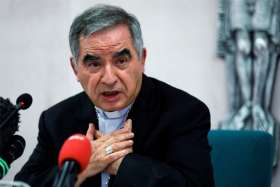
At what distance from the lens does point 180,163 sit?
158 cm

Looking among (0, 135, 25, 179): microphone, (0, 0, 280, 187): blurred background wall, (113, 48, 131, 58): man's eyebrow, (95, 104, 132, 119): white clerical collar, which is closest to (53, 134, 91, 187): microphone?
(0, 135, 25, 179): microphone

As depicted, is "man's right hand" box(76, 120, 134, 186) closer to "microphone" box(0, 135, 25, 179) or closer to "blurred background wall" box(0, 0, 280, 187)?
"microphone" box(0, 135, 25, 179)

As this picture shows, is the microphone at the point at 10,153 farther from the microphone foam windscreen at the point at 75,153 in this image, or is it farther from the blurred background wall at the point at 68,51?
the blurred background wall at the point at 68,51

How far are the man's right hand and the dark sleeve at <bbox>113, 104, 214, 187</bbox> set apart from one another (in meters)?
0.03

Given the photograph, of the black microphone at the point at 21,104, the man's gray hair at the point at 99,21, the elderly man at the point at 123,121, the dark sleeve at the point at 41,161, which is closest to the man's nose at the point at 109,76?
the elderly man at the point at 123,121

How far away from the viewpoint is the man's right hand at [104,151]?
4.92ft

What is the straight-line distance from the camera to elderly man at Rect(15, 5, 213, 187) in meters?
1.51

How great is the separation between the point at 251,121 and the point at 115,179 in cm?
225

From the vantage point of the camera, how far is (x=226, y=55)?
3.74 metres

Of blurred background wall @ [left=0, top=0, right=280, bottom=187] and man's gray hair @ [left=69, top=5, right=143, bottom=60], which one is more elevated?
man's gray hair @ [left=69, top=5, right=143, bottom=60]

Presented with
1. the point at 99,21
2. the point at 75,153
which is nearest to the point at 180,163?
the point at 99,21

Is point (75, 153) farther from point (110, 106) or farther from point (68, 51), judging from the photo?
point (68, 51)

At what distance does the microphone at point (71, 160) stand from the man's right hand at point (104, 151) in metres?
0.48

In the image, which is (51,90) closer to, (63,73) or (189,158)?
(63,73)
